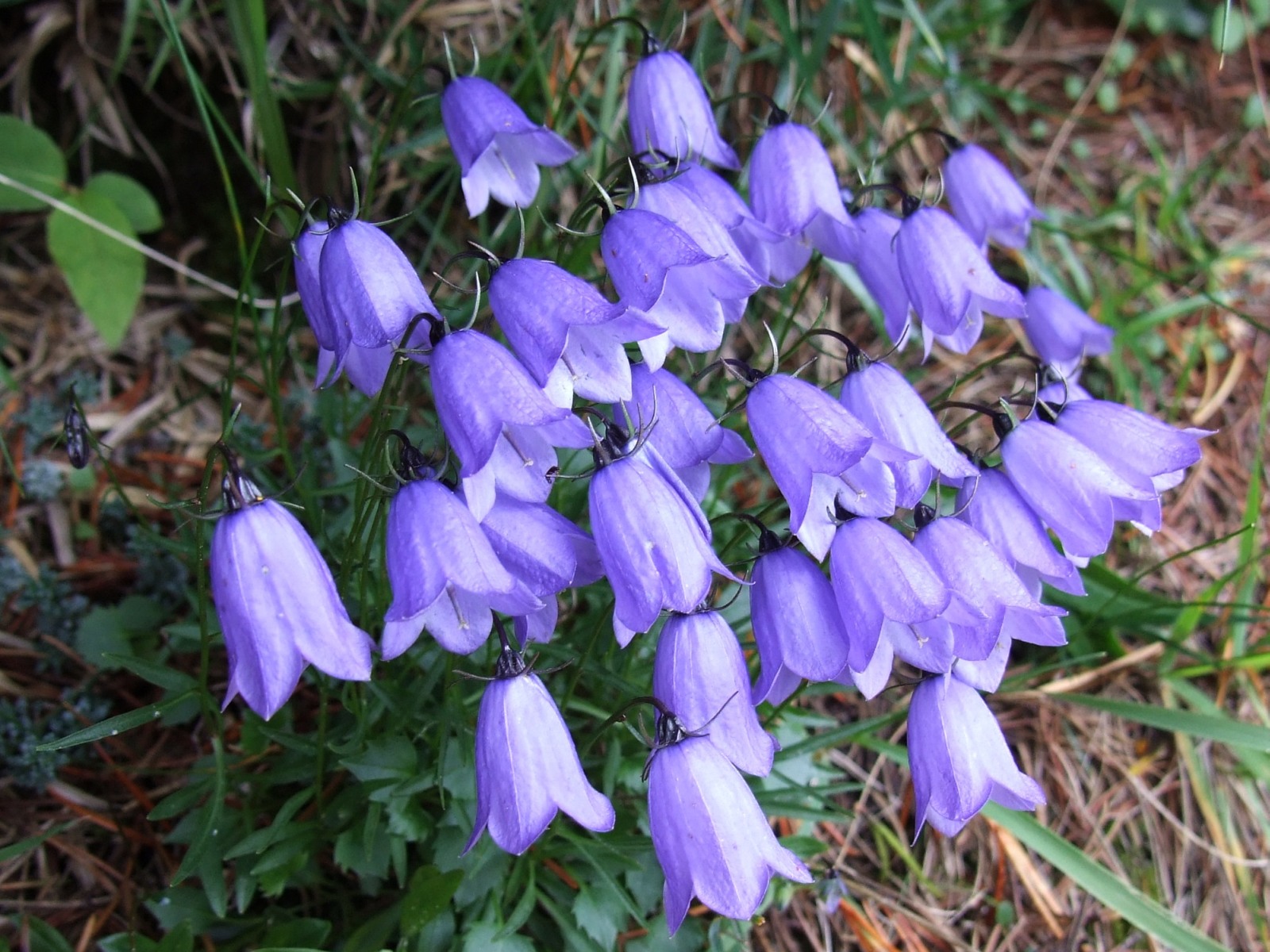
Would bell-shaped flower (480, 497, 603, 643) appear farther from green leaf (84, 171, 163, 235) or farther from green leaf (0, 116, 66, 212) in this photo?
green leaf (0, 116, 66, 212)

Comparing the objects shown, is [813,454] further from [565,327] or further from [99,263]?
[99,263]

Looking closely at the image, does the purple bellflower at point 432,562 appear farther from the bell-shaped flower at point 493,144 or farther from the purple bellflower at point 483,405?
the bell-shaped flower at point 493,144

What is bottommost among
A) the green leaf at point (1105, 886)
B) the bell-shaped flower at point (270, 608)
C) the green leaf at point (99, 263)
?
the green leaf at point (1105, 886)


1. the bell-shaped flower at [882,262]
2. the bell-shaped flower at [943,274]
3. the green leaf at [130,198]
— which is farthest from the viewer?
the green leaf at [130,198]

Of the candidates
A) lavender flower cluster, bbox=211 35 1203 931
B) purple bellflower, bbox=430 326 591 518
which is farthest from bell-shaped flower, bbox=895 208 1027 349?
purple bellflower, bbox=430 326 591 518

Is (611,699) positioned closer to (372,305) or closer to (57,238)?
(372,305)

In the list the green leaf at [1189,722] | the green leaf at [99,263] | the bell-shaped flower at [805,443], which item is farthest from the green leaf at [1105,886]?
the green leaf at [99,263]
